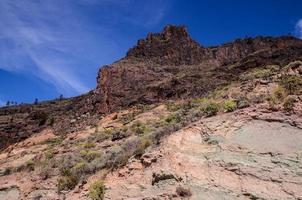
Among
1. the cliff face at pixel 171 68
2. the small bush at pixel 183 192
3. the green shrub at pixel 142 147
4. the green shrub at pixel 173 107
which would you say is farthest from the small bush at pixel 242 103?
the cliff face at pixel 171 68

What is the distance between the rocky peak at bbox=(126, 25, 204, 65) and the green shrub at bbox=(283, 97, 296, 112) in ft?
155

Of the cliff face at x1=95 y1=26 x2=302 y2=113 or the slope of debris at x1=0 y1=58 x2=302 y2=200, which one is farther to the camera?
the cliff face at x1=95 y1=26 x2=302 y2=113

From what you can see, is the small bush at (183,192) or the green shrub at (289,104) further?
the green shrub at (289,104)

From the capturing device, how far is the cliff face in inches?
1573

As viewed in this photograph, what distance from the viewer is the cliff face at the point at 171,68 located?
40.0m

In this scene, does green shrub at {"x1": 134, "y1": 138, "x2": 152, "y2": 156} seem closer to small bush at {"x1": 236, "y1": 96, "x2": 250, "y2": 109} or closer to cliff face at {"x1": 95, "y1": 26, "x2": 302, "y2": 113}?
small bush at {"x1": 236, "y1": 96, "x2": 250, "y2": 109}

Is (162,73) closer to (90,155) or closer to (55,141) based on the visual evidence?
(55,141)

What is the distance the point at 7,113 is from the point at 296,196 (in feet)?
340

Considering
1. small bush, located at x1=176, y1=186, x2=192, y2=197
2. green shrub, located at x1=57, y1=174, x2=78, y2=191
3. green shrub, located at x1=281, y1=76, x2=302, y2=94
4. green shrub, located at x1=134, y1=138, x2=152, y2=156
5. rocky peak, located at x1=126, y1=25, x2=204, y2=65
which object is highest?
rocky peak, located at x1=126, y1=25, x2=204, y2=65

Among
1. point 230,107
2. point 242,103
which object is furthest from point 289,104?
point 230,107

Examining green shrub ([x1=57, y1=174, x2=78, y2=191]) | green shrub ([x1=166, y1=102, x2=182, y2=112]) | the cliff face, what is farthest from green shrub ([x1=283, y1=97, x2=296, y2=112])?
the cliff face

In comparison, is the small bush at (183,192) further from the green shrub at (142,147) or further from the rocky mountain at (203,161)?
the green shrub at (142,147)

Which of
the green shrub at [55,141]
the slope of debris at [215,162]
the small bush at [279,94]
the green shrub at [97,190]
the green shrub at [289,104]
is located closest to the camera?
the slope of debris at [215,162]

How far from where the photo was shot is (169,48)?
6438 cm
